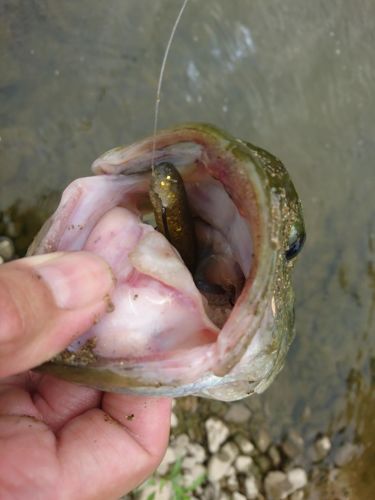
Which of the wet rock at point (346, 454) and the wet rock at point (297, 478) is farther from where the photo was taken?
the wet rock at point (346, 454)

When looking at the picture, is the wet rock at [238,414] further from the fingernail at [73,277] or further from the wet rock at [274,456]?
the fingernail at [73,277]

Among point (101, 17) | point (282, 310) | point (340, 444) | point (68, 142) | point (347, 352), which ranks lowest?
point (340, 444)

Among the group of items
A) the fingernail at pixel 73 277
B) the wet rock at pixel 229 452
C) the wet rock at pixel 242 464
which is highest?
the fingernail at pixel 73 277

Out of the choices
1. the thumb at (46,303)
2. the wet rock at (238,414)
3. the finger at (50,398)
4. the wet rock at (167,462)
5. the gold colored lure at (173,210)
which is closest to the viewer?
the thumb at (46,303)

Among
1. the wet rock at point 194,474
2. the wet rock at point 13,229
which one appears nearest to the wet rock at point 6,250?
the wet rock at point 13,229

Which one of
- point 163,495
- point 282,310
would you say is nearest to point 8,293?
point 282,310

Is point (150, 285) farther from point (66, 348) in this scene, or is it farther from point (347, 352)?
point (347, 352)

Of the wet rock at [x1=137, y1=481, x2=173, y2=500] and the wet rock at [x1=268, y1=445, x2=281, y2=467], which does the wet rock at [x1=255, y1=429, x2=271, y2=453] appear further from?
the wet rock at [x1=137, y1=481, x2=173, y2=500]

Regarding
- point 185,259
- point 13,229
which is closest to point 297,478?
point 13,229
